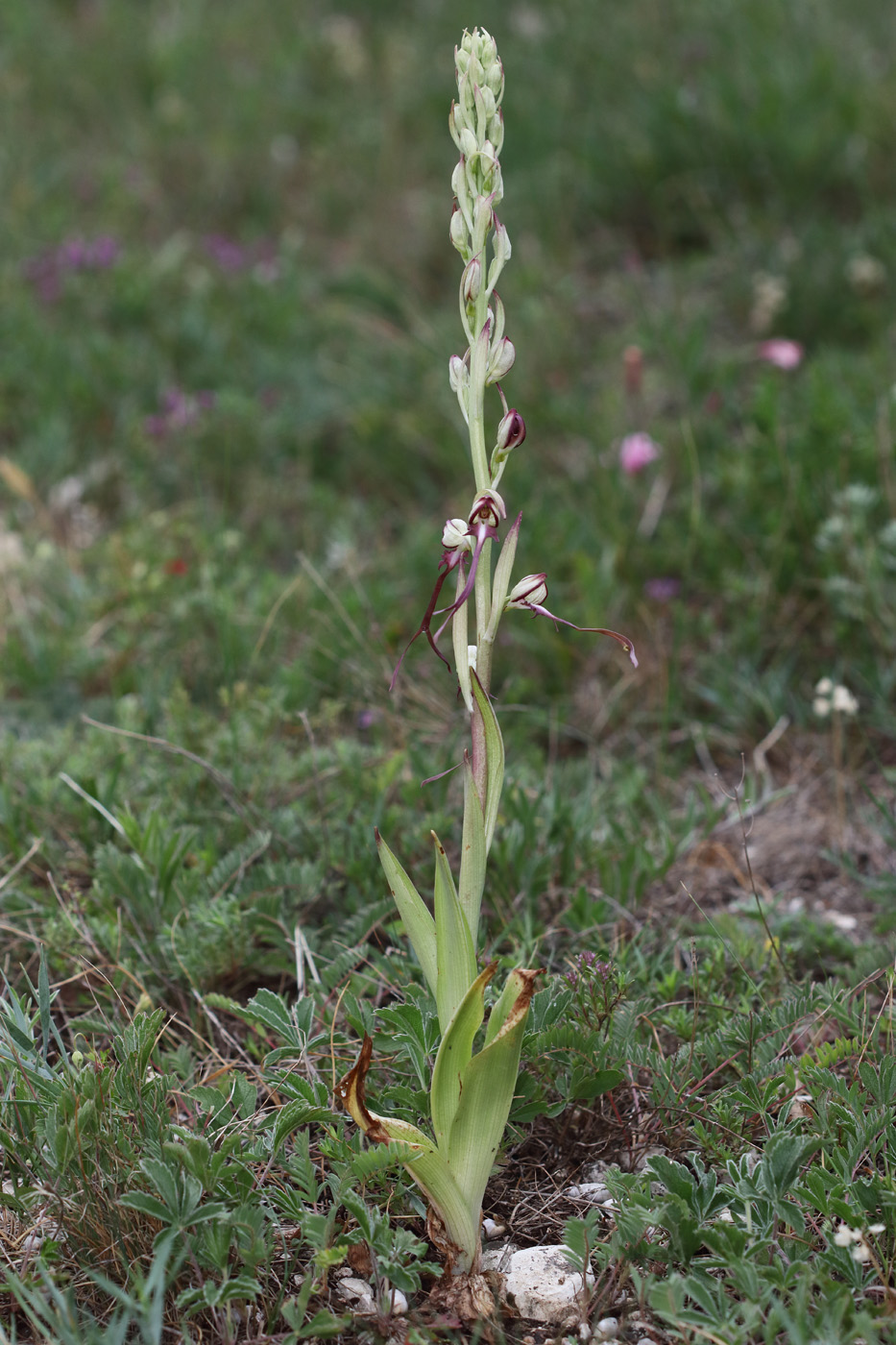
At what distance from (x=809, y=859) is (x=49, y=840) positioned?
178cm

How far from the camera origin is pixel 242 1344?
58.7 inches

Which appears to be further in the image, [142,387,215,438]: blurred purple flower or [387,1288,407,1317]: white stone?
[142,387,215,438]: blurred purple flower

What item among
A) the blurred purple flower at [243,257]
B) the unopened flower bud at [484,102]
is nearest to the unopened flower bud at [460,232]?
the unopened flower bud at [484,102]

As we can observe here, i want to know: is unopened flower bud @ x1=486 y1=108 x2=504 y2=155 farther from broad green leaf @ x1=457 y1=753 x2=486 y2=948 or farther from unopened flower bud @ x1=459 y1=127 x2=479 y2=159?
broad green leaf @ x1=457 y1=753 x2=486 y2=948

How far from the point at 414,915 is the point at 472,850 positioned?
0.42 ft

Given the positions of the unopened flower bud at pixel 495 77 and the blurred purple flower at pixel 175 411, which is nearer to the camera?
the unopened flower bud at pixel 495 77

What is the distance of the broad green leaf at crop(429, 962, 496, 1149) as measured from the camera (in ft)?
4.74

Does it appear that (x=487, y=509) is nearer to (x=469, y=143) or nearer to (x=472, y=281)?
(x=472, y=281)

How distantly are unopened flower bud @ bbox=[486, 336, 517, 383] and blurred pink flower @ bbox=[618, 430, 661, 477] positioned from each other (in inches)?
83.0

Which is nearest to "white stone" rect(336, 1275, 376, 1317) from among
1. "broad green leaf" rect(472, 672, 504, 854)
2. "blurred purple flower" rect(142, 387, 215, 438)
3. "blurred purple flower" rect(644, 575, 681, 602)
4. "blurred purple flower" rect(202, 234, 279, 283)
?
"broad green leaf" rect(472, 672, 504, 854)

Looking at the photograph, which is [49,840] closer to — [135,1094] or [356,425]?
[135,1094]

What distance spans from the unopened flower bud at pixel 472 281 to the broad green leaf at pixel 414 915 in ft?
2.51

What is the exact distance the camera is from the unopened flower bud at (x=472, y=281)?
1.49 m

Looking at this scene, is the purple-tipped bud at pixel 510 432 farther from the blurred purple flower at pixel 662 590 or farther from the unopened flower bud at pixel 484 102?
the blurred purple flower at pixel 662 590
